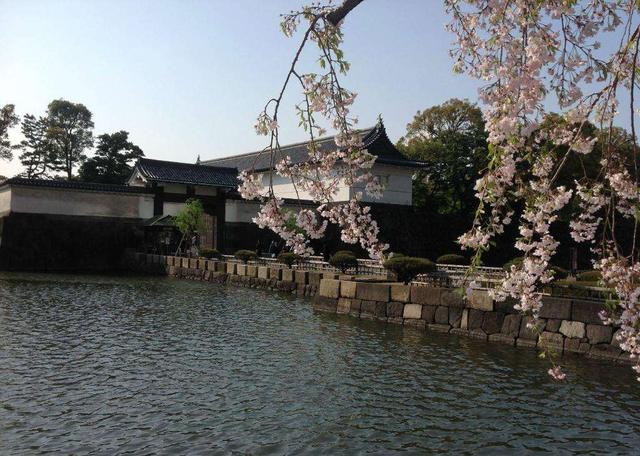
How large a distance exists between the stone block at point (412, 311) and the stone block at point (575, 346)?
3.72 metres

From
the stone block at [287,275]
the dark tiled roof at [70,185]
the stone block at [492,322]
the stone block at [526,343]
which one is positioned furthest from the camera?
the dark tiled roof at [70,185]

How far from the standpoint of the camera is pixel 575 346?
11633mm

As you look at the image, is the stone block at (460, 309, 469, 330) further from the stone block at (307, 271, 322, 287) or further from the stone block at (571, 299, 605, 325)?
the stone block at (307, 271, 322, 287)

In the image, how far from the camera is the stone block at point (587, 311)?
1144 cm

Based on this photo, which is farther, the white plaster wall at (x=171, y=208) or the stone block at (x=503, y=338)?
the white plaster wall at (x=171, y=208)

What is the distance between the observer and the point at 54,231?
3014cm

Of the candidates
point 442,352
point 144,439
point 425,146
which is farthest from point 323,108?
point 425,146

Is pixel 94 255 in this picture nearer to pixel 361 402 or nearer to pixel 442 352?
pixel 442 352

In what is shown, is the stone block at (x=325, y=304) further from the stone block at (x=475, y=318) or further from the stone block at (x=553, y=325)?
the stone block at (x=553, y=325)

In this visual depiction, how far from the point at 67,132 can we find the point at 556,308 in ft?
163

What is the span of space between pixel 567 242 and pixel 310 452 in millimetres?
34437

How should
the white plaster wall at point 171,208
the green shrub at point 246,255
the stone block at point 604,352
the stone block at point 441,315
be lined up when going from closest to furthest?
the stone block at point 604,352 < the stone block at point 441,315 < the green shrub at point 246,255 < the white plaster wall at point 171,208

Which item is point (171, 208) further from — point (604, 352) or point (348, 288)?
Answer: point (604, 352)

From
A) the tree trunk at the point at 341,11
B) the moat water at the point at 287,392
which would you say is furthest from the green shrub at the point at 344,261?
the tree trunk at the point at 341,11
